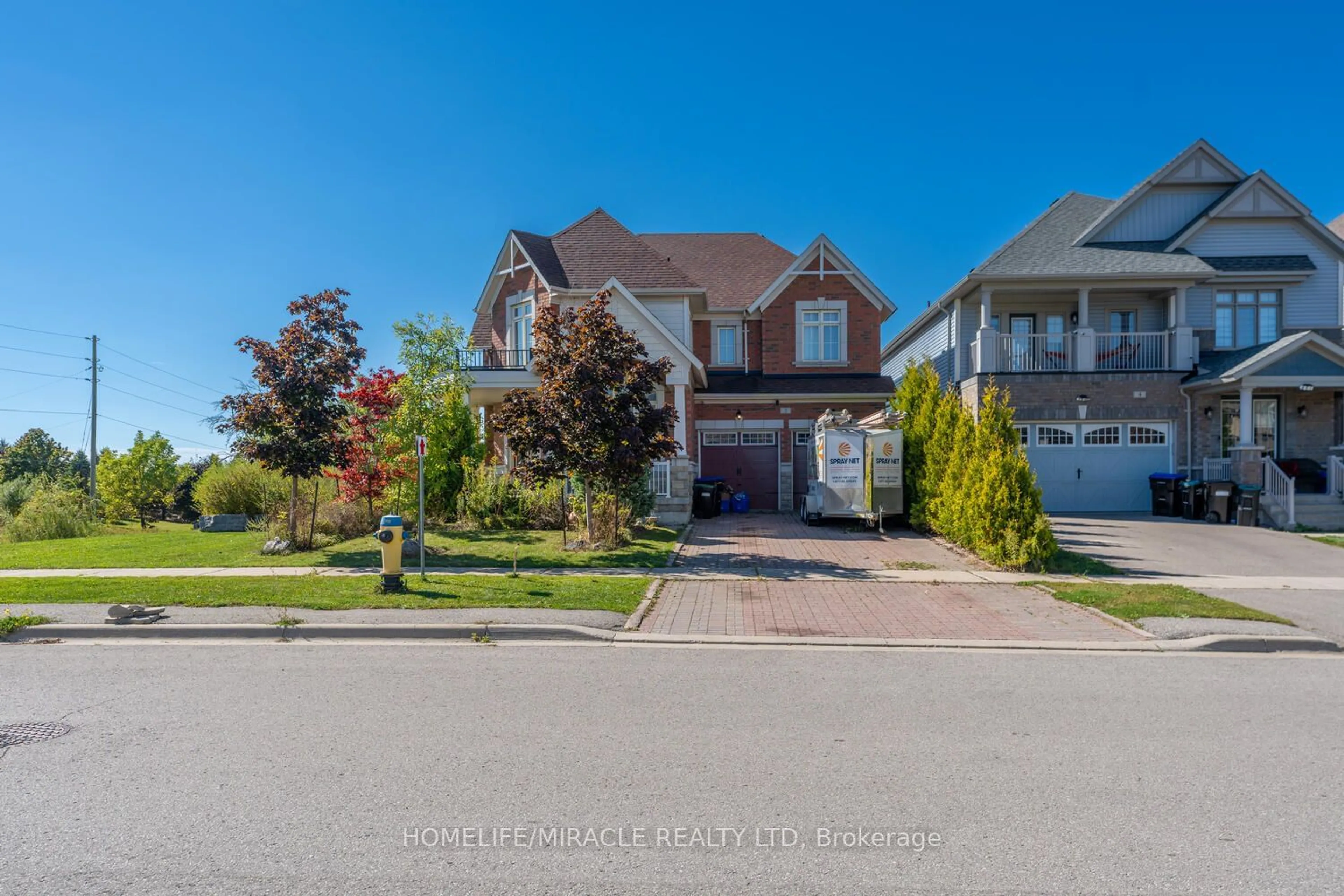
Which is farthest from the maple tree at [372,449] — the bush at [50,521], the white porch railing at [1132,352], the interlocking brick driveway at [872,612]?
the white porch railing at [1132,352]

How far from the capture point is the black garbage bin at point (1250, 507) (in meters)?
18.0

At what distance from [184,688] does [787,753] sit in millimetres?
4841

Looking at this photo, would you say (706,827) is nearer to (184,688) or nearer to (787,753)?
(787,753)

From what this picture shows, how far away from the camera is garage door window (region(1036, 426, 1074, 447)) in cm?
2109

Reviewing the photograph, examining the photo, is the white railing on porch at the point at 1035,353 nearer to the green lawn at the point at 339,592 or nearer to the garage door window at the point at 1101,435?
the garage door window at the point at 1101,435

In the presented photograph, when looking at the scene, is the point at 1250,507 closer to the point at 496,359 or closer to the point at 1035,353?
the point at 1035,353

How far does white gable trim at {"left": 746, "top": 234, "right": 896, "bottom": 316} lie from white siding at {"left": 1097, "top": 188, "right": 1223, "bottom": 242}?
22.7 ft

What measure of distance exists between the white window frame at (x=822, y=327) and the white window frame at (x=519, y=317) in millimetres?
8711

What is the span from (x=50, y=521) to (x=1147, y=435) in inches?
1174

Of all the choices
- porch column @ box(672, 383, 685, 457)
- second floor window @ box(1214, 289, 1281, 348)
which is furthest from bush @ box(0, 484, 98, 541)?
second floor window @ box(1214, 289, 1281, 348)

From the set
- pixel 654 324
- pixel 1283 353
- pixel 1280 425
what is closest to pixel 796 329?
pixel 654 324

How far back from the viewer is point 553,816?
12.5 ft

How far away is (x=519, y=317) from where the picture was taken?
22.8 m

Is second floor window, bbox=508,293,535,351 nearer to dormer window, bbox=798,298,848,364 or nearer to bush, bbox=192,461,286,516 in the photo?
bush, bbox=192,461,286,516
